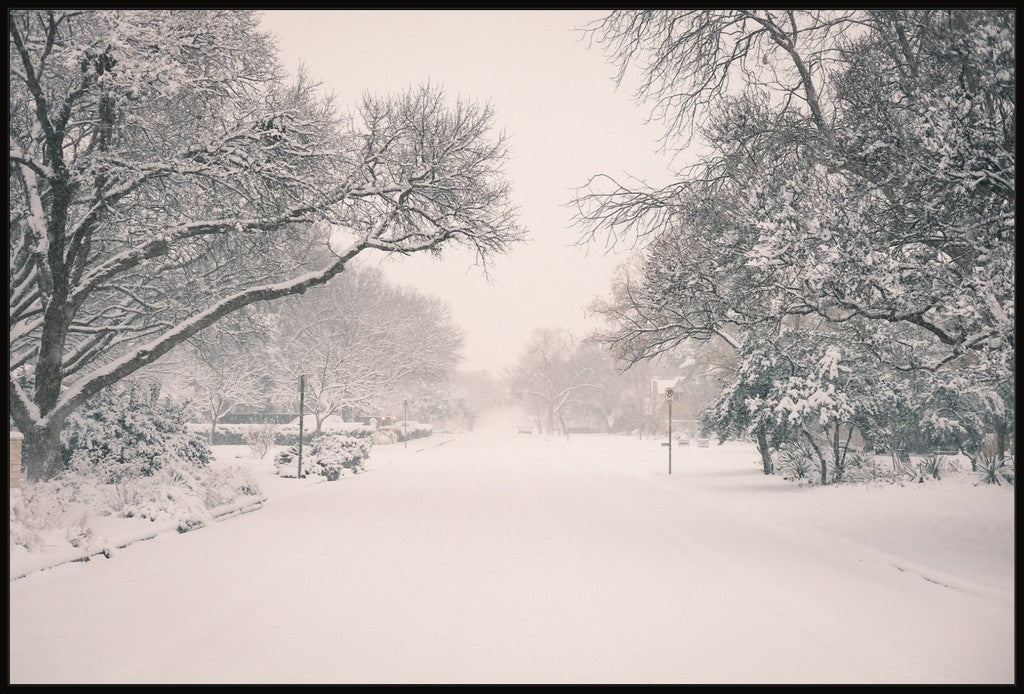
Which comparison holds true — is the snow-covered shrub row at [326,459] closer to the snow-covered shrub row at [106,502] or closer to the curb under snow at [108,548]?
the snow-covered shrub row at [106,502]

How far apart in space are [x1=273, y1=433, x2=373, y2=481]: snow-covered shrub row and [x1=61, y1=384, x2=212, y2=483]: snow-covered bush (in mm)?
6698

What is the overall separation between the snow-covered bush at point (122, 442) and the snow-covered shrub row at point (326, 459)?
6.70 m

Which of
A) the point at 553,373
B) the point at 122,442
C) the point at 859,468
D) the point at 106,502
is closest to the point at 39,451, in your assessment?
the point at 122,442

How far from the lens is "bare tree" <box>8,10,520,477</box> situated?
1279 centimetres

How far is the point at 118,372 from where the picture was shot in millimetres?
14578

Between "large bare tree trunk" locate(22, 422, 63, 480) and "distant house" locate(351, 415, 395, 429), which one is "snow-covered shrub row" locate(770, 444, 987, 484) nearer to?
"large bare tree trunk" locate(22, 422, 63, 480)

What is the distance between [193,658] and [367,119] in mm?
13106

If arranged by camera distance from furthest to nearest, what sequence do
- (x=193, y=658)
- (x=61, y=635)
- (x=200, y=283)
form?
(x=200, y=283)
(x=61, y=635)
(x=193, y=658)

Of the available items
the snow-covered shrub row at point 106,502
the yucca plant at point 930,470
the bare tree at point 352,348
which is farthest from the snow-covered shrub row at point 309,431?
the yucca plant at point 930,470

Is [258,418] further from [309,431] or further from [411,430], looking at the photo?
[309,431]

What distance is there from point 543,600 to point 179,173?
33.0 ft

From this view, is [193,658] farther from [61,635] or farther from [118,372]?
[118,372]

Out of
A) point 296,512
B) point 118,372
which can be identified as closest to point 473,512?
point 296,512

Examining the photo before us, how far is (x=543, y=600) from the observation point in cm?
707
